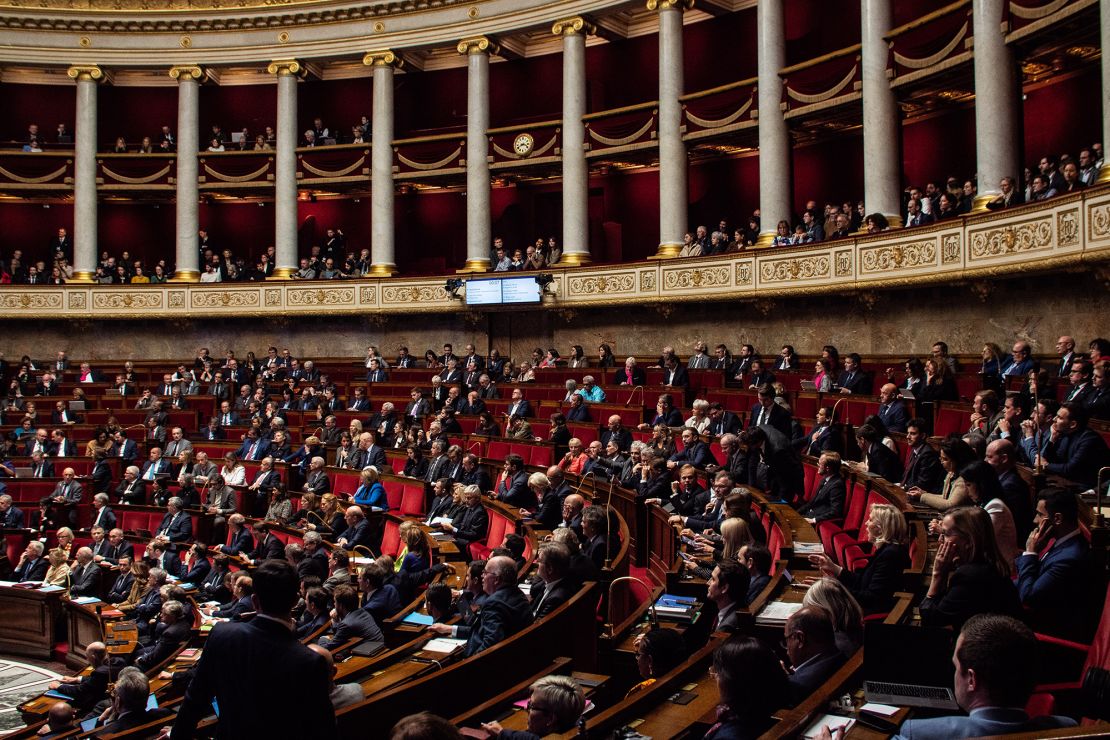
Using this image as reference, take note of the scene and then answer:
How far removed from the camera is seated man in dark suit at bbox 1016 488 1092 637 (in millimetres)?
4168

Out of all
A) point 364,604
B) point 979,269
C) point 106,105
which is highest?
point 106,105

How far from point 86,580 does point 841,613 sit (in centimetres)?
1023

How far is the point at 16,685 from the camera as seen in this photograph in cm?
1076

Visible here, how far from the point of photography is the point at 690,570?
6.11 meters

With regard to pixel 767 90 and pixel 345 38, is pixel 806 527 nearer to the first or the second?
pixel 767 90

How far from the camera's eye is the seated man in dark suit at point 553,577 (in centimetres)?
555

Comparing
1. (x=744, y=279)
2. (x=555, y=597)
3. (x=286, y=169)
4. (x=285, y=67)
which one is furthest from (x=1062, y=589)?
(x=285, y=67)

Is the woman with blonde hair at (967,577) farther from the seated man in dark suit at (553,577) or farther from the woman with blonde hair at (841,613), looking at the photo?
the seated man in dark suit at (553,577)

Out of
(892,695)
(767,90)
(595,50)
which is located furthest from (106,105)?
(892,695)

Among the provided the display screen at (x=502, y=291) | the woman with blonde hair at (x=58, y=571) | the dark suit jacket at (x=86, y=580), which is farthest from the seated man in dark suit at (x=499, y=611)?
the display screen at (x=502, y=291)

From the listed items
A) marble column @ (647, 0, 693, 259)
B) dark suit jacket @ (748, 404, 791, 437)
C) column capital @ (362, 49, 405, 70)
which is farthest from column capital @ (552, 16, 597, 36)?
dark suit jacket @ (748, 404, 791, 437)

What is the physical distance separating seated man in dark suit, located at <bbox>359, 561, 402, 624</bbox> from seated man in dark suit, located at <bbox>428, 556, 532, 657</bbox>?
4.03 ft

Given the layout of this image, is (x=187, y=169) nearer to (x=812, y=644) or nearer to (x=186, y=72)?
(x=186, y=72)

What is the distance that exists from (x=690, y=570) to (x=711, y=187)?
16719 millimetres
